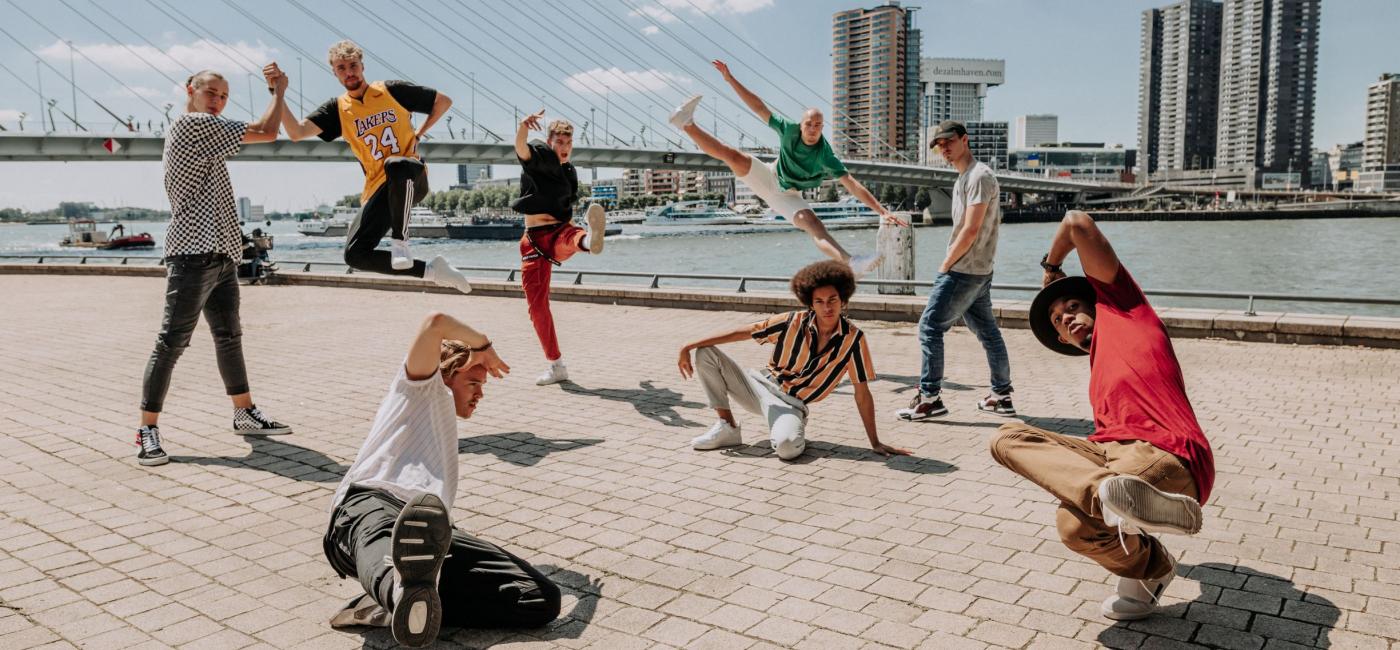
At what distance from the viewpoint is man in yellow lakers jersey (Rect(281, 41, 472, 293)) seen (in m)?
5.79

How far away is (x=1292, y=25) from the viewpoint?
19838 cm

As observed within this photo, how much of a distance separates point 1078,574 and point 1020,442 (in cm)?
84

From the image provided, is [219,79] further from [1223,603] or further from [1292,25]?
[1292,25]

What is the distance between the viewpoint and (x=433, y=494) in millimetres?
2982

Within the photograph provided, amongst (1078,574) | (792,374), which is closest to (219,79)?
(792,374)

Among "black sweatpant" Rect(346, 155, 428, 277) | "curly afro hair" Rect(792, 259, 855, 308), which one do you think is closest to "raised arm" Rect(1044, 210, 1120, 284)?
"curly afro hair" Rect(792, 259, 855, 308)

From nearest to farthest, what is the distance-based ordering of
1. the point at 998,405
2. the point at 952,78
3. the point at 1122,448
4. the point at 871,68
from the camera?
the point at 1122,448, the point at 998,405, the point at 871,68, the point at 952,78

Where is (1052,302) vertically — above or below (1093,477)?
above

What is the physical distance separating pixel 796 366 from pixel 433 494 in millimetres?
2930

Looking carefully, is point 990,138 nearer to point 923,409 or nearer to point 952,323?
point 952,323

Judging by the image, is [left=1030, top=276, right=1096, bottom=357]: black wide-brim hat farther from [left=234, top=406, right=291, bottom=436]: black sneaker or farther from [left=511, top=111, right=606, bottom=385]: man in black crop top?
[left=234, top=406, right=291, bottom=436]: black sneaker

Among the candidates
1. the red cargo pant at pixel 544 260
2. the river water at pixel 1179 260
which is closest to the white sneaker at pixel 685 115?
the red cargo pant at pixel 544 260

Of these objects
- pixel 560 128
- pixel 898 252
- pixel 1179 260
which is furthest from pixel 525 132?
pixel 1179 260

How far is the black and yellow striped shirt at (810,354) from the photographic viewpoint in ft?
17.7
